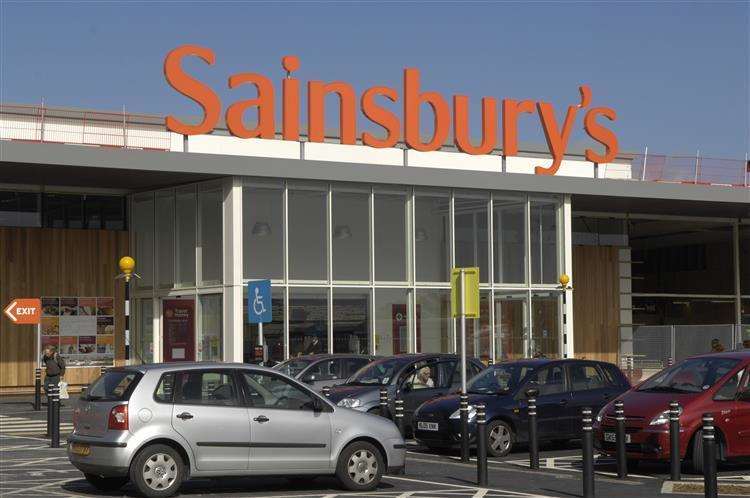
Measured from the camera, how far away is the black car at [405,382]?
2092 centimetres

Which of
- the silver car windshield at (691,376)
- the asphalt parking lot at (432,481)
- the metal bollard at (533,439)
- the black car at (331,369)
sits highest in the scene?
the silver car windshield at (691,376)

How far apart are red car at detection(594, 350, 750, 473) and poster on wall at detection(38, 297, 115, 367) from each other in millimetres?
22047

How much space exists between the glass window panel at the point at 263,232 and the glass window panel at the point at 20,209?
7359 millimetres

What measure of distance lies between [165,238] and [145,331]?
3.01m

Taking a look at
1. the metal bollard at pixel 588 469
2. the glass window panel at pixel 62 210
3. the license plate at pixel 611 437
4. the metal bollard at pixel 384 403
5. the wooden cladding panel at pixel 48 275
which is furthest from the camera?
the glass window panel at pixel 62 210

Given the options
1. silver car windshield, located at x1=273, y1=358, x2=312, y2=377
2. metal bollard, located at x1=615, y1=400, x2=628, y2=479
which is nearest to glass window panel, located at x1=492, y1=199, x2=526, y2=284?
silver car windshield, located at x1=273, y1=358, x2=312, y2=377

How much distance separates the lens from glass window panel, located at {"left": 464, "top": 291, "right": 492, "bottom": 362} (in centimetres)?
3447

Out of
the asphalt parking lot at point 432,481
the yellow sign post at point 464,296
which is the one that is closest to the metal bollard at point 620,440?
the asphalt parking lot at point 432,481

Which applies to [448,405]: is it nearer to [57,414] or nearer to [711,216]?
[57,414]

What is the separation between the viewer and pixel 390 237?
1326 inches

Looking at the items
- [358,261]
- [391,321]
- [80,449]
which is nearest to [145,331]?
[358,261]

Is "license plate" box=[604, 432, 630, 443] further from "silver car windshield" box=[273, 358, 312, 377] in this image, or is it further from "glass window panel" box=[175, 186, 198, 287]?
"glass window panel" box=[175, 186, 198, 287]

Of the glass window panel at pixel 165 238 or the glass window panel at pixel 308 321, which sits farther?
the glass window panel at pixel 165 238

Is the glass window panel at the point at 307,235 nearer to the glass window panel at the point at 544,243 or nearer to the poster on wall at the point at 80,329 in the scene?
the glass window panel at the point at 544,243
